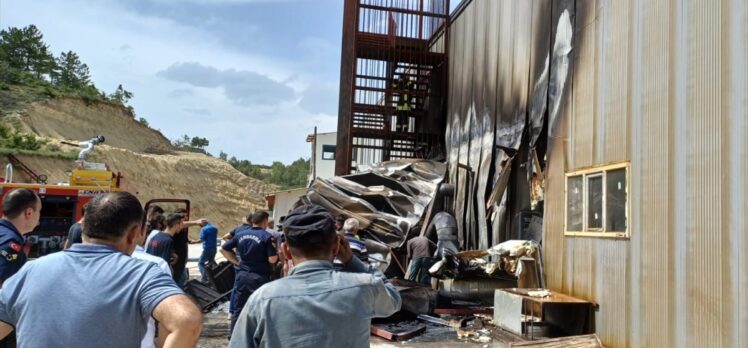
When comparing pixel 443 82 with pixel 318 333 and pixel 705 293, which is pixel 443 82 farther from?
pixel 318 333

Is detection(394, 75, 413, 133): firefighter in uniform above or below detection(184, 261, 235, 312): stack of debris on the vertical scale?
above

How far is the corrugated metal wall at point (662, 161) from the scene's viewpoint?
4.07 meters

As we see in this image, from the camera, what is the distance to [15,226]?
364 centimetres

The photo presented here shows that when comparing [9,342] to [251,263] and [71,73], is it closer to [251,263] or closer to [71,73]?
[251,263]

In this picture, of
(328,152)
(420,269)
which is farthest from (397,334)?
(328,152)

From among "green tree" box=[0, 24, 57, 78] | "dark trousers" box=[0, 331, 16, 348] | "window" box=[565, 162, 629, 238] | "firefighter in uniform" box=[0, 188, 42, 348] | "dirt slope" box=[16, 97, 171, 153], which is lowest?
"dark trousers" box=[0, 331, 16, 348]

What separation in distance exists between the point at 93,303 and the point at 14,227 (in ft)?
7.26

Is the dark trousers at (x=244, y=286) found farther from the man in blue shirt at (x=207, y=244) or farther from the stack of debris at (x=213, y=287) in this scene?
the man in blue shirt at (x=207, y=244)

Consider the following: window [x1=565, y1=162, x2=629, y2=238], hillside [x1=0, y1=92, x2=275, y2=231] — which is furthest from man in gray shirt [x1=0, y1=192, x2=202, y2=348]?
hillside [x1=0, y1=92, x2=275, y2=231]

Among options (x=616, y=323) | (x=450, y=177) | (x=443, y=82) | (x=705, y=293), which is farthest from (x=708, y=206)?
(x=443, y=82)

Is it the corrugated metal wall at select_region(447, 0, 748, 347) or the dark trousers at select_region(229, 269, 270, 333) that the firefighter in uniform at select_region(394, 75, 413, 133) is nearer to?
the corrugated metal wall at select_region(447, 0, 748, 347)

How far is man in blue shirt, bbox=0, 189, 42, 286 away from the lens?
345cm

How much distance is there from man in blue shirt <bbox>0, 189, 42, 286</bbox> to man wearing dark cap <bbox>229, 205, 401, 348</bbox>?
2.37m

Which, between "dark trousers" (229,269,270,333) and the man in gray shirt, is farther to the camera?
"dark trousers" (229,269,270,333)
